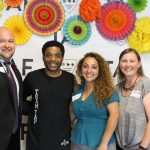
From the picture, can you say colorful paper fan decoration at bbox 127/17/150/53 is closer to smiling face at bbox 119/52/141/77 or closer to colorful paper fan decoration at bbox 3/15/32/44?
smiling face at bbox 119/52/141/77

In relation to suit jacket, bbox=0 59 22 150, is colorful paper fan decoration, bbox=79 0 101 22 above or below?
above

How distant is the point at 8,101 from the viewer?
6.36ft

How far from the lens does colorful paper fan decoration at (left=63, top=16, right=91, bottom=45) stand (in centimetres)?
250

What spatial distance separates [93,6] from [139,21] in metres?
0.42

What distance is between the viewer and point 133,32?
2.49 m

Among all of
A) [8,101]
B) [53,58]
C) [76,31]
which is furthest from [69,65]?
[8,101]

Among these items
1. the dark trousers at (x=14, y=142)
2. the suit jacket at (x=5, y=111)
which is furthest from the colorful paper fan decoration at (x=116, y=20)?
the dark trousers at (x=14, y=142)

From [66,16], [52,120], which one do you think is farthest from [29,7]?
[52,120]

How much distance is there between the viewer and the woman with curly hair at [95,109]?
1.90 metres

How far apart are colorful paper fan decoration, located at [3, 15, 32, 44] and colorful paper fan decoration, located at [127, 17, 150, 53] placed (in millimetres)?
906

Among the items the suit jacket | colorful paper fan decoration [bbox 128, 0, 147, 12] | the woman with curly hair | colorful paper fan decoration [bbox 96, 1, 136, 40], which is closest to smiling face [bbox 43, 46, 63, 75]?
the woman with curly hair

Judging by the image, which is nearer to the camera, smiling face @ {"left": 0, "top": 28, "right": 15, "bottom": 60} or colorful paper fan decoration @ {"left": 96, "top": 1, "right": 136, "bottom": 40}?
smiling face @ {"left": 0, "top": 28, "right": 15, "bottom": 60}

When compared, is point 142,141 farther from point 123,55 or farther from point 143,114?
point 123,55

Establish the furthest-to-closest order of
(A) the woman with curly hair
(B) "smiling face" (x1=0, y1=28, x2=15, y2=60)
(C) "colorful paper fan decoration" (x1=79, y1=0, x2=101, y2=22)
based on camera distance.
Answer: (C) "colorful paper fan decoration" (x1=79, y1=0, x2=101, y2=22) < (B) "smiling face" (x1=0, y1=28, x2=15, y2=60) < (A) the woman with curly hair
